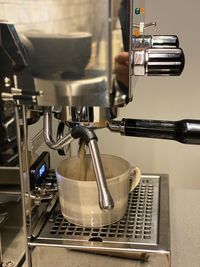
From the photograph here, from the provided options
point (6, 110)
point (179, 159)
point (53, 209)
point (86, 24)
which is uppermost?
point (86, 24)

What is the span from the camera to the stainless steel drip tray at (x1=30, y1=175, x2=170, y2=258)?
58 cm

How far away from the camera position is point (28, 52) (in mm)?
475

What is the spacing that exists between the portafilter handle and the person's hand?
0.30 feet

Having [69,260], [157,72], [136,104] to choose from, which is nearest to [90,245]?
[69,260]

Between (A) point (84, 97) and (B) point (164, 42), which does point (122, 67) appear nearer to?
(A) point (84, 97)

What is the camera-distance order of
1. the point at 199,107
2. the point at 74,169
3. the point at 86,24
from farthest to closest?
1. the point at 199,107
2. the point at 74,169
3. the point at 86,24

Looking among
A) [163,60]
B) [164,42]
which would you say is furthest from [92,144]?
Answer: [164,42]

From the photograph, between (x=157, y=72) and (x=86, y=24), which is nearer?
(x=86, y=24)

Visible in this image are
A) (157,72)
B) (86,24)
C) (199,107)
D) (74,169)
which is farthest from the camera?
(199,107)

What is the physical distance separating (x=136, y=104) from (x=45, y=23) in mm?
710

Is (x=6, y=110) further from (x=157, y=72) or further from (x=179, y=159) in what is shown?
(x=179, y=159)

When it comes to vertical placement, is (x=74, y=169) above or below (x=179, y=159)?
above

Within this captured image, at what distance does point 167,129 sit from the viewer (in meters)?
0.57

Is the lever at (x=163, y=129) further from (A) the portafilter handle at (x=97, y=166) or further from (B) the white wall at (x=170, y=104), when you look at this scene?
(B) the white wall at (x=170, y=104)
